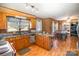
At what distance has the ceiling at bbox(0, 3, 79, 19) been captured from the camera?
191 centimetres

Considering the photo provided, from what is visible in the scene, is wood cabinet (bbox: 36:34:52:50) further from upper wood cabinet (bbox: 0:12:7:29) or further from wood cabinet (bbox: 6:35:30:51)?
upper wood cabinet (bbox: 0:12:7:29)

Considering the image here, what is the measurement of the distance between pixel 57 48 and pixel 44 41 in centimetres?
29

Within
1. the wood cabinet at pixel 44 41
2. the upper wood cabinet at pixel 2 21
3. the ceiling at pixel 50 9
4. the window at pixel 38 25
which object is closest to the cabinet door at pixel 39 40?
the wood cabinet at pixel 44 41

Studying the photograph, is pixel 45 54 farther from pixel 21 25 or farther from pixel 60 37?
pixel 21 25

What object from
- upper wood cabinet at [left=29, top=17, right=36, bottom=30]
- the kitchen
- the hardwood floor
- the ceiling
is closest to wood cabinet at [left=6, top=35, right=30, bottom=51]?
the kitchen

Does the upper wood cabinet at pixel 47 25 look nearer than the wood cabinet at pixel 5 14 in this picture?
No

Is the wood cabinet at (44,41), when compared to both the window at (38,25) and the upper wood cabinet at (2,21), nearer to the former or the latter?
the window at (38,25)

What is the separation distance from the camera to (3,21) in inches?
74.4

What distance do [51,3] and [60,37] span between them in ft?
2.25

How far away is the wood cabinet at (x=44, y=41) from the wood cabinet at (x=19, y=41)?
0.21 meters

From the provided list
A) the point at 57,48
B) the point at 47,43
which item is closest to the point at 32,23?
the point at 47,43

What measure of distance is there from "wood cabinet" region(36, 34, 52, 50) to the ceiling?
42cm

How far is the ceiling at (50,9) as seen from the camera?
1914 mm

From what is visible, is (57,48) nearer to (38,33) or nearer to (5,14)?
(38,33)
